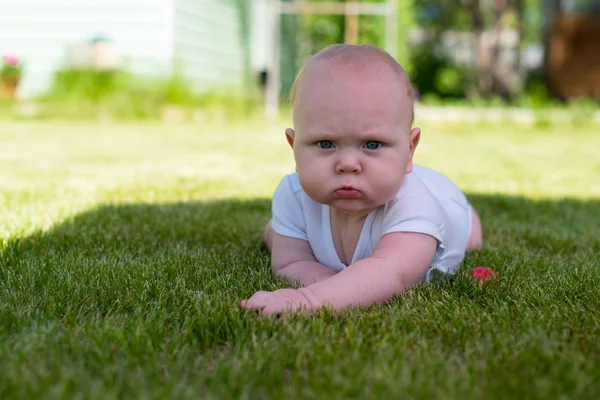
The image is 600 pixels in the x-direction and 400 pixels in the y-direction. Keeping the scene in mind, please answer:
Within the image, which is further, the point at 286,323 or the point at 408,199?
the point at 408,199

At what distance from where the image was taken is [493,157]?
19.5 ft

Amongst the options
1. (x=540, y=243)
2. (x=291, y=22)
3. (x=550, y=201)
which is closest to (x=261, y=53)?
(x=291, y=22)

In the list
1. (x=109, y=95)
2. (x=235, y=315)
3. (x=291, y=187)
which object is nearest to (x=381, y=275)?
(x=235, y=315)

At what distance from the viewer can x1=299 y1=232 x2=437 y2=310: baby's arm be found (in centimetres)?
167

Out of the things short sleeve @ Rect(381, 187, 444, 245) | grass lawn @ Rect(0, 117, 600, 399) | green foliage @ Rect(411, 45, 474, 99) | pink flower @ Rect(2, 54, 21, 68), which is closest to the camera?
grass lawn @ Rect(0, 117, 600, 399)

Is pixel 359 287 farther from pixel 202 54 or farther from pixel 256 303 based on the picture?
pixel 202 54

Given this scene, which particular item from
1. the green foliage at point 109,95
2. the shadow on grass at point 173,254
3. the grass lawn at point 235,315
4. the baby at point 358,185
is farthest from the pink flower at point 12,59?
the baby at point 358,185

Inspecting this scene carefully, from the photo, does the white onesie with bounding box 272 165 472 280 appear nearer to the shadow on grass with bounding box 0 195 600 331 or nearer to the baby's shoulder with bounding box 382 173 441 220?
the baby's shoulder with bounding box 382 173 441 220

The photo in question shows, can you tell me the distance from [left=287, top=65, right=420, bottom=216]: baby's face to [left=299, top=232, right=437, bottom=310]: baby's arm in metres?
0.14

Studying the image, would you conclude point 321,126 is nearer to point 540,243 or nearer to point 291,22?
point 540,243

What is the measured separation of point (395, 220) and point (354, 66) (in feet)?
1.44

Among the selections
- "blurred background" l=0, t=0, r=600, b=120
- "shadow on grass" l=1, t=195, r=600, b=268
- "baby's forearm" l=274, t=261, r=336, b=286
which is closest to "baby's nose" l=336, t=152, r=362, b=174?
"baby's forearm" l=274, t=261, r=336, b=286

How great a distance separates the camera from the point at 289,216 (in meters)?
2.12

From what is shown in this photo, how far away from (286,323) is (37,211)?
1713 millimetres
